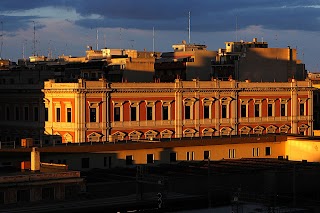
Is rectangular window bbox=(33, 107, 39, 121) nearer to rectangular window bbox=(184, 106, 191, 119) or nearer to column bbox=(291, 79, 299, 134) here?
rectangular window bbox=(184, 106, 191, 119)

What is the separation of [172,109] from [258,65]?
2447 cm

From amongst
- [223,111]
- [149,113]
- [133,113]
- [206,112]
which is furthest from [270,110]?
[133,113]

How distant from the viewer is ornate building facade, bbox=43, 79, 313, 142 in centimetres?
9644

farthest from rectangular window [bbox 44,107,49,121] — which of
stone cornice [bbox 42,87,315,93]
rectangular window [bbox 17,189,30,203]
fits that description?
rectangular window [bbox 17,189,30,203]

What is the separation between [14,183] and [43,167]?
822 cm

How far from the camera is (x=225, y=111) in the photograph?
10688cm

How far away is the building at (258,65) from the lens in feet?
403

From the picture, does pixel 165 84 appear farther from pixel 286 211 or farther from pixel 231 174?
pixel 286 211

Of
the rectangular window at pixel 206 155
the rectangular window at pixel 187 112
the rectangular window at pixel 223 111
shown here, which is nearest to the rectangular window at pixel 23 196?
the rectangular window at pixel 206 155

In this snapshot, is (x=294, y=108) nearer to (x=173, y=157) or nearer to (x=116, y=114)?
(x=116, y=114)

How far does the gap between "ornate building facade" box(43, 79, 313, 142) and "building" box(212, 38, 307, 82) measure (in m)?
10.3

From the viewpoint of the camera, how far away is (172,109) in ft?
336

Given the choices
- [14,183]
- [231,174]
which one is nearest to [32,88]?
[231,174]

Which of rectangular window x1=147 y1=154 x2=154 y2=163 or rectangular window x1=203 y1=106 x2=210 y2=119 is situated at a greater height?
rectangular window x1=203 y1=106 x2=210 y2=119
